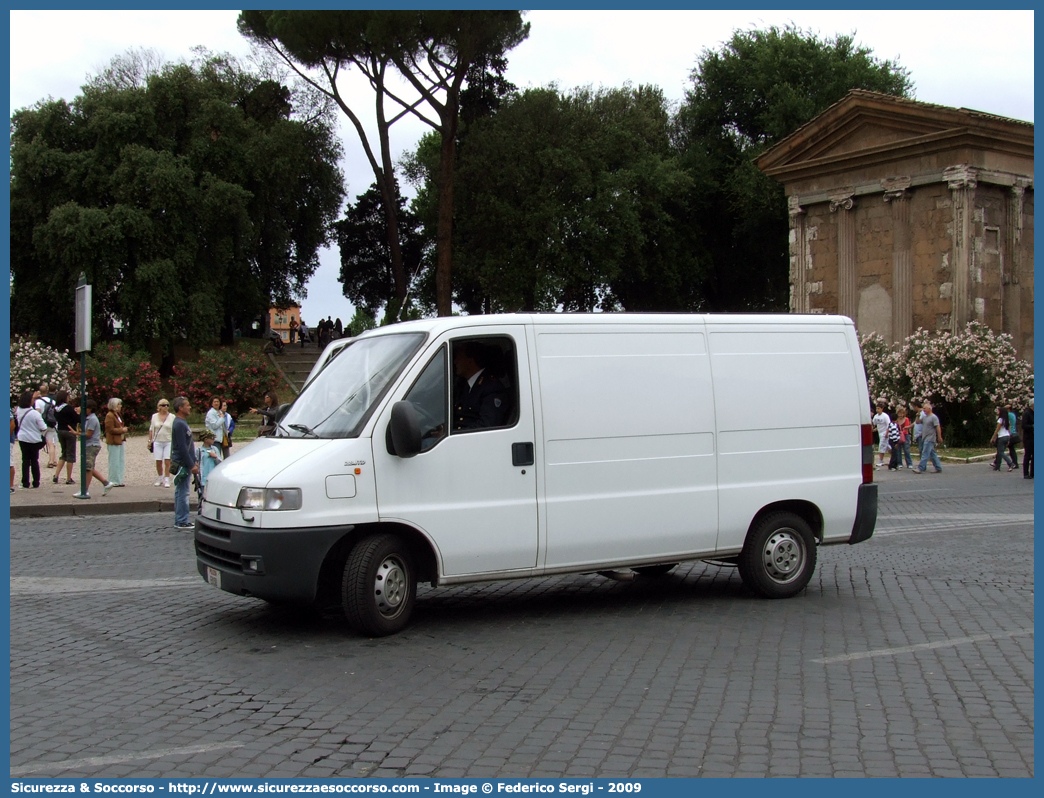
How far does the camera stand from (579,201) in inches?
1891

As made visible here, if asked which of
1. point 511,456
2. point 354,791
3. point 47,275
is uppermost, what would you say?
point 47,275

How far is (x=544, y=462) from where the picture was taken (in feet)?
25.5

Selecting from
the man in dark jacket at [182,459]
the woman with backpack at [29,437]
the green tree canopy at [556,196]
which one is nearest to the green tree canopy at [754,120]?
the green tree canopy at [556,196]

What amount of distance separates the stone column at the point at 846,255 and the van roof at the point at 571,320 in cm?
3247

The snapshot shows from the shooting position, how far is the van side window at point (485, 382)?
7.71m

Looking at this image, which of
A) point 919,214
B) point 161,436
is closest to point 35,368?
point 161,436

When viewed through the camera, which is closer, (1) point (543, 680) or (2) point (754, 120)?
(1) point (543, 680)

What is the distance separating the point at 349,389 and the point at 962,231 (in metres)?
32.8

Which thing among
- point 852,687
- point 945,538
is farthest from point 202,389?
point 852,687

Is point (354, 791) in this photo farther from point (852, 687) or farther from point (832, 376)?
point (832, 376)

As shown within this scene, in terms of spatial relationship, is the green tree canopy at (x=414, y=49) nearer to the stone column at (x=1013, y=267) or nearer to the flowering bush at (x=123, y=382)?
the flowering bush at (x=123, y=382)

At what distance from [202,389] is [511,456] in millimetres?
29268

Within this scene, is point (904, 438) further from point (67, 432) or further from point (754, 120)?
point (754, 120)

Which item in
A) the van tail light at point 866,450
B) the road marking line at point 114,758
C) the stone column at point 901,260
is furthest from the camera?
the stone column at point 901,260
